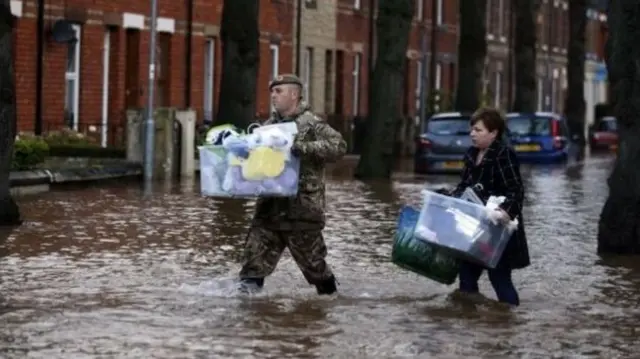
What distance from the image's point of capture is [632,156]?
19344 mm

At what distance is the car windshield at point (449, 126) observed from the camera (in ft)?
137

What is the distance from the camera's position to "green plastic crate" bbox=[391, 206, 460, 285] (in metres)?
14.4

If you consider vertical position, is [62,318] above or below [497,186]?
below

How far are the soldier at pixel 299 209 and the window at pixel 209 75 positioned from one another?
1335 inches

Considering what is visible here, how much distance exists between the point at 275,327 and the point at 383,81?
2443cm

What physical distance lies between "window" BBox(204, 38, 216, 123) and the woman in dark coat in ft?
112

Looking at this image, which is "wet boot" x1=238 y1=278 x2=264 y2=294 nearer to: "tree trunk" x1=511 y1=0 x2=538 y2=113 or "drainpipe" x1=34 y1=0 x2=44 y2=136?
"drainpipe" x1=34 y1=0 x2=44 y2=136

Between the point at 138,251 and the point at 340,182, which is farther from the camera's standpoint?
the point at 340,182

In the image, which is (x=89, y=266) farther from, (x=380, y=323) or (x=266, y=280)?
(x=380, y=323)

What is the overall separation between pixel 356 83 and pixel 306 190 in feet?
152

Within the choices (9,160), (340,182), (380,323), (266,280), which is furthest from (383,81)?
(380,323)

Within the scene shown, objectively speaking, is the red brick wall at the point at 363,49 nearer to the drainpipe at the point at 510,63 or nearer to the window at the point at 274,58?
the window at the point at 274,58

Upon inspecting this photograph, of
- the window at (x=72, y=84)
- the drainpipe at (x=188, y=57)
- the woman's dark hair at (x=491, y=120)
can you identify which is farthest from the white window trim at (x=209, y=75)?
the woman's dark hair at (x=491, y=120)

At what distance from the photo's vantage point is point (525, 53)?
5984 centimetres
